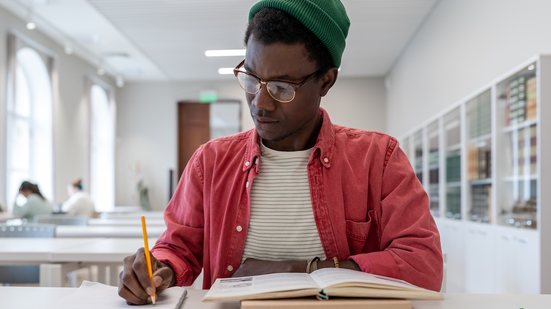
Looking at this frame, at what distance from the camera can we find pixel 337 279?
36.3 inches

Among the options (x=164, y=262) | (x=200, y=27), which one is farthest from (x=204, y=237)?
(x=200, y=27)

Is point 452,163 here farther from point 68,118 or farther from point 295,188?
point 68,118

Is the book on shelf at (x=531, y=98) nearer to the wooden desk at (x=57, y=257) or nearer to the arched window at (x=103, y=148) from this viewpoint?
the wooden desk at (x=57, y=257)

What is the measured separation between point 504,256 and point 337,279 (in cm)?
273

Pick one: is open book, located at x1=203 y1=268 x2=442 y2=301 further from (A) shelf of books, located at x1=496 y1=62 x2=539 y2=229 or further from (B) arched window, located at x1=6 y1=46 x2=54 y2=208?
(B) arched window, located at x1=6 y1=46 x2=54 y2=208

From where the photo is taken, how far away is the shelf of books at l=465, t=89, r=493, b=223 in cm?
378

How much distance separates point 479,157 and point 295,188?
3042 millimetres

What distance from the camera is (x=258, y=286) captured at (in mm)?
937

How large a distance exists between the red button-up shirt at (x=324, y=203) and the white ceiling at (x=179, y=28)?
14.7ft

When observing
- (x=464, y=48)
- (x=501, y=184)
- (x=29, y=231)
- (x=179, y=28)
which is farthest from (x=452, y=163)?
(x=179, y=28)

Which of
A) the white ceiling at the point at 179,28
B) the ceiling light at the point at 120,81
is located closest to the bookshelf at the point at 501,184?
the white ceiling at the point at 179,28

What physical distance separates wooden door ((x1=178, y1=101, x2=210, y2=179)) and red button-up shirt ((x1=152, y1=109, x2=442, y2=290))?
1096cm

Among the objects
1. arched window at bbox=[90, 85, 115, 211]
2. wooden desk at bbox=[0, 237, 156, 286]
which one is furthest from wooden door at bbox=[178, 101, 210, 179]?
wooden desk at bbox=[0, 237, 156, 286]

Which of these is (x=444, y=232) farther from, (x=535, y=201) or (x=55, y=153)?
(x=55, y=153)
